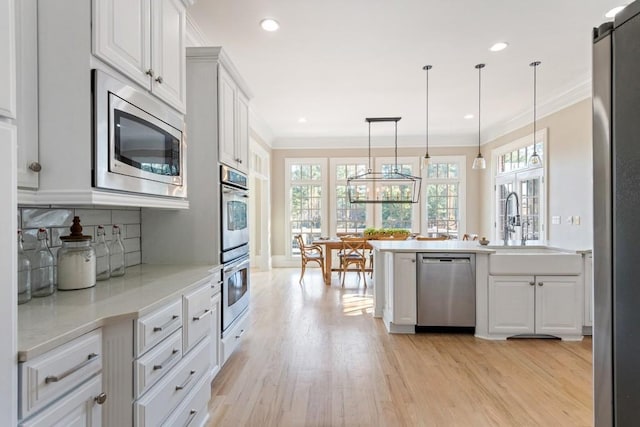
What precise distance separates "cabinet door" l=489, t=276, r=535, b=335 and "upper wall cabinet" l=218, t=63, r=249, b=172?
2634mm

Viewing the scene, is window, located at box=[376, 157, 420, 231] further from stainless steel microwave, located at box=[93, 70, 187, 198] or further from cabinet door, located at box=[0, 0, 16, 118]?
cabinet door, located at box=[0, 0, 16, 118]

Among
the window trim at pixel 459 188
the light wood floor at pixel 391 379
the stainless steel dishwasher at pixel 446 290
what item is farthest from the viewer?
the window trim at pixel 459 188

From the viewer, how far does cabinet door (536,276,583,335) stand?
10.4 feet

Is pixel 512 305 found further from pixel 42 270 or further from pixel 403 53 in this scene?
pixel 42 270

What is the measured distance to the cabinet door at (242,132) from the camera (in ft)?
9.13

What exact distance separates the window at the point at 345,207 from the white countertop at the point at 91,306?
223 inches

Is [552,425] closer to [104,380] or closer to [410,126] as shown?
[104,380]

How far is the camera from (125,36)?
4.81 ft

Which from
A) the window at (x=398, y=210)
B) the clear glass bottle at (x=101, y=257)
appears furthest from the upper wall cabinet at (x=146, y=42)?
the window at (x=398, y=210)

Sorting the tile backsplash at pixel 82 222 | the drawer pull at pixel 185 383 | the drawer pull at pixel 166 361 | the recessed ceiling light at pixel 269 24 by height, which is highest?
the recessed ceiling light at pixel 269 24

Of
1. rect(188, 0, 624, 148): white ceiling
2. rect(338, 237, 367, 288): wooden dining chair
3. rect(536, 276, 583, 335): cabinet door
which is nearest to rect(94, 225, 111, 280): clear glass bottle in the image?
rect(188, 0, 624, 148): white ceiling

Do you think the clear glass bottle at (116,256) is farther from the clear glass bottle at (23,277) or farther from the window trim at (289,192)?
the window trim at (289,192)

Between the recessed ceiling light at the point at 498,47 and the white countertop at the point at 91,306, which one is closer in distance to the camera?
the white countertop at the point at 91,306

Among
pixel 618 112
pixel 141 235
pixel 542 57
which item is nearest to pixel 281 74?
pixel 141 235
